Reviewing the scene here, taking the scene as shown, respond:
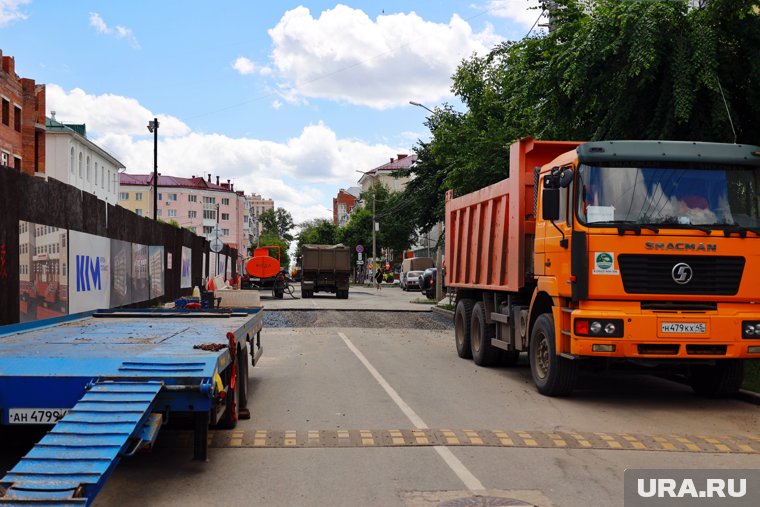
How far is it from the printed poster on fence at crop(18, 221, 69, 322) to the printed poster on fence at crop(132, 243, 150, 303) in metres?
6.89

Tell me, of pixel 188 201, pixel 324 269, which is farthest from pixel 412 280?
pixel 188 201

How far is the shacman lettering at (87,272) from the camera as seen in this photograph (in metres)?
15.5

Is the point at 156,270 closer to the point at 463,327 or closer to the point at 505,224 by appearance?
the point at 463,327

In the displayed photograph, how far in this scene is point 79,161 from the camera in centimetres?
6481

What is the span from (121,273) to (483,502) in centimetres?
1604

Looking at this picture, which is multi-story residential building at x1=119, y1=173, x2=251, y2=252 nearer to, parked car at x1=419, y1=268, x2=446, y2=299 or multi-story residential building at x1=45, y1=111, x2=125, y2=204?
multi-story residential building at x1=45, y1=111, x2=125, y2=204

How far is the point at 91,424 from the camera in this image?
16.5ft

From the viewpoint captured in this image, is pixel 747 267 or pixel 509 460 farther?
pixel 747 267

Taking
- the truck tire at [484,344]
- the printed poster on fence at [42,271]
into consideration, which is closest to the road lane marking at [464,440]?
the truck tire at [484,344]

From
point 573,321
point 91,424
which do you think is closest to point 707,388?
point 573,321

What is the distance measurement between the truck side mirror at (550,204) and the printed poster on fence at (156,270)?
1665 cm

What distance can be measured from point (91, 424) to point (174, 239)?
25.2 metres

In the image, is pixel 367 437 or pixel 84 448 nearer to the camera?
pixel 84 448

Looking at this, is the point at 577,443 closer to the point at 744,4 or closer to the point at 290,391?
the point at 290,391
